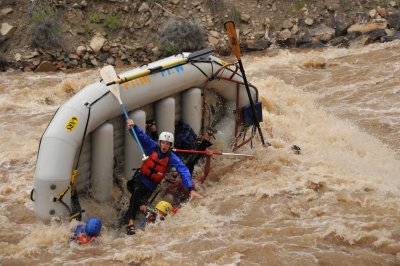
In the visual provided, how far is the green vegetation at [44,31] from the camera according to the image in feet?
44.0

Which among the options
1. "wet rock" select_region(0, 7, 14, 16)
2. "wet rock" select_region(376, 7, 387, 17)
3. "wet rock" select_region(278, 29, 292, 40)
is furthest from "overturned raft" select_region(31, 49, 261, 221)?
"wet rock" select_region(376, 7, 387, 17)

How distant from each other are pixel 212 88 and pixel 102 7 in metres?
8.05

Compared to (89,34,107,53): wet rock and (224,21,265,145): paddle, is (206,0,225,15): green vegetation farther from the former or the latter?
(224,21,265,145): paddle

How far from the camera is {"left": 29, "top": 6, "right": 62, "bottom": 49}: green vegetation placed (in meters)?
13.4

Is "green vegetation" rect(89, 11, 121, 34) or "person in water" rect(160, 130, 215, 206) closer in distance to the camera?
"person in water" rect(160, 130, 215, 206)

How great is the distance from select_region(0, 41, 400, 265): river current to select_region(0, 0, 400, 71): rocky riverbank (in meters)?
3.11

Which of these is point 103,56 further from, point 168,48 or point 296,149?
point 296,149

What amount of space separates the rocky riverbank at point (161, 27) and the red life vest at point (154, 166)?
810 centimetres

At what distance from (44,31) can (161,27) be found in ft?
10.3

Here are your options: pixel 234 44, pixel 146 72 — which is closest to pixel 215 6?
pixel 234 44

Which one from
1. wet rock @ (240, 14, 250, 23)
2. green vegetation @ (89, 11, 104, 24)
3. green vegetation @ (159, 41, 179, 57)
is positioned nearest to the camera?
green vegetation @ (159, 41, 179, 57)

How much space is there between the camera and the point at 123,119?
20.7 feet

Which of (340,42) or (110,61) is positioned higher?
(110,61)

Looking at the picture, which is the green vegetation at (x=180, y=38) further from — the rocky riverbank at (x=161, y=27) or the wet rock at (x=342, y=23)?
the wet rock at (x=342, y=23)
